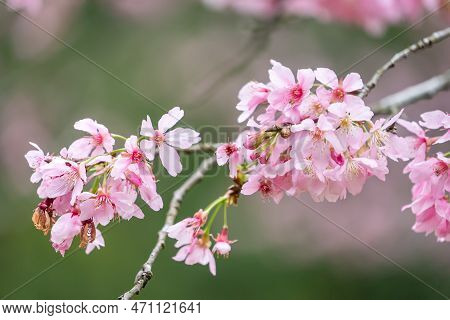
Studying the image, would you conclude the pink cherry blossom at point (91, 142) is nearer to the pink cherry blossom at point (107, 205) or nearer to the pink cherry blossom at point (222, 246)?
the pink cherry blossom at point (107, 205)

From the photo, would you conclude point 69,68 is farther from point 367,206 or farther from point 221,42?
point 367,206

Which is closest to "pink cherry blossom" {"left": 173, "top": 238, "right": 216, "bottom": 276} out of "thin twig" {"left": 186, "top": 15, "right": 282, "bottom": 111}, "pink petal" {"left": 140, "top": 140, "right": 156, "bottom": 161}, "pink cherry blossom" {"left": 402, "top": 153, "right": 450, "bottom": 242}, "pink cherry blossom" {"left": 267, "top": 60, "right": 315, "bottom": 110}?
"pink petal" {"left": 140, "top": 140, "right": 156, "bottom": 161}

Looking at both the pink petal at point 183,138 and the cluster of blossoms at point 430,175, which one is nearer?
the pink petal at point 183,138

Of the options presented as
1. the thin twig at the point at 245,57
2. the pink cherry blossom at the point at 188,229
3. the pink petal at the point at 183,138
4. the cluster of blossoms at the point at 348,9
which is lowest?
the pink cherry blossom at the point at 188,229

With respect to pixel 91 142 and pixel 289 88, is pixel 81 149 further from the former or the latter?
pixel 289 88

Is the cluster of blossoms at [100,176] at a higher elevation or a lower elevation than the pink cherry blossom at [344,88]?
lower

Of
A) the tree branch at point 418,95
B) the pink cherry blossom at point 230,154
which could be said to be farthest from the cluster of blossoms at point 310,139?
the tree branch at point 418,95

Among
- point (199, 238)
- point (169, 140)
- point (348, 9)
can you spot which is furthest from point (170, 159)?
point (348, 9)

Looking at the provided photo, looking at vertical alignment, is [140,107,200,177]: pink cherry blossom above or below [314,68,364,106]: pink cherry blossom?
below

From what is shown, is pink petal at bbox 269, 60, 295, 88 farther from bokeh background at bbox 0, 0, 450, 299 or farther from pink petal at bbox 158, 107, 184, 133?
bokeh background at bbox 0, 0, 450, 299
